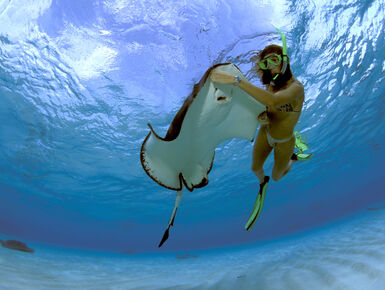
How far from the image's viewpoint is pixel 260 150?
4.49 m

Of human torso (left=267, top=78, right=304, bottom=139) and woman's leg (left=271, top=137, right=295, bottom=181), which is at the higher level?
human torso (left=267, top=78, right=304, bottom=139)

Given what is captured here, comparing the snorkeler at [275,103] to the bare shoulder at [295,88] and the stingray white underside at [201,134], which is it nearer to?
the bare shoulder at [295,88]

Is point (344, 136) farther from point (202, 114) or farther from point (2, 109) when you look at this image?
point (2, 109)

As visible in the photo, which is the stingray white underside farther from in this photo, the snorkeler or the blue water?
the blue water

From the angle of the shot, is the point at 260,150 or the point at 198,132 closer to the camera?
the point at 198,132

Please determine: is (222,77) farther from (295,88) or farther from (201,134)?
(295,88)

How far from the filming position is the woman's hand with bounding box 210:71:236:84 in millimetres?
2699

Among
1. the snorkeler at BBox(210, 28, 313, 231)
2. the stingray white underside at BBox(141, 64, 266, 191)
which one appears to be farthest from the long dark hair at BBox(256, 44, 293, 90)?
the stingray white underside at BBox(141, 64, 266, 191)

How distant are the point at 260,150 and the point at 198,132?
1.70m

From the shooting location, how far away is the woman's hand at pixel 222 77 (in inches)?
106

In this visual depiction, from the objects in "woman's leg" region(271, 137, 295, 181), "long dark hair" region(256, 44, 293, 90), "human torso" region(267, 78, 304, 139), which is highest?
"long dark hair" region(256, 44, 293, 90)

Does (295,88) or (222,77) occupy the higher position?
(295,88)

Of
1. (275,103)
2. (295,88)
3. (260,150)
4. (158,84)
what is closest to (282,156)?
(260,150)

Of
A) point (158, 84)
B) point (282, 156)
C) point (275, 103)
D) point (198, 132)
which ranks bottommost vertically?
point (275, 103)
